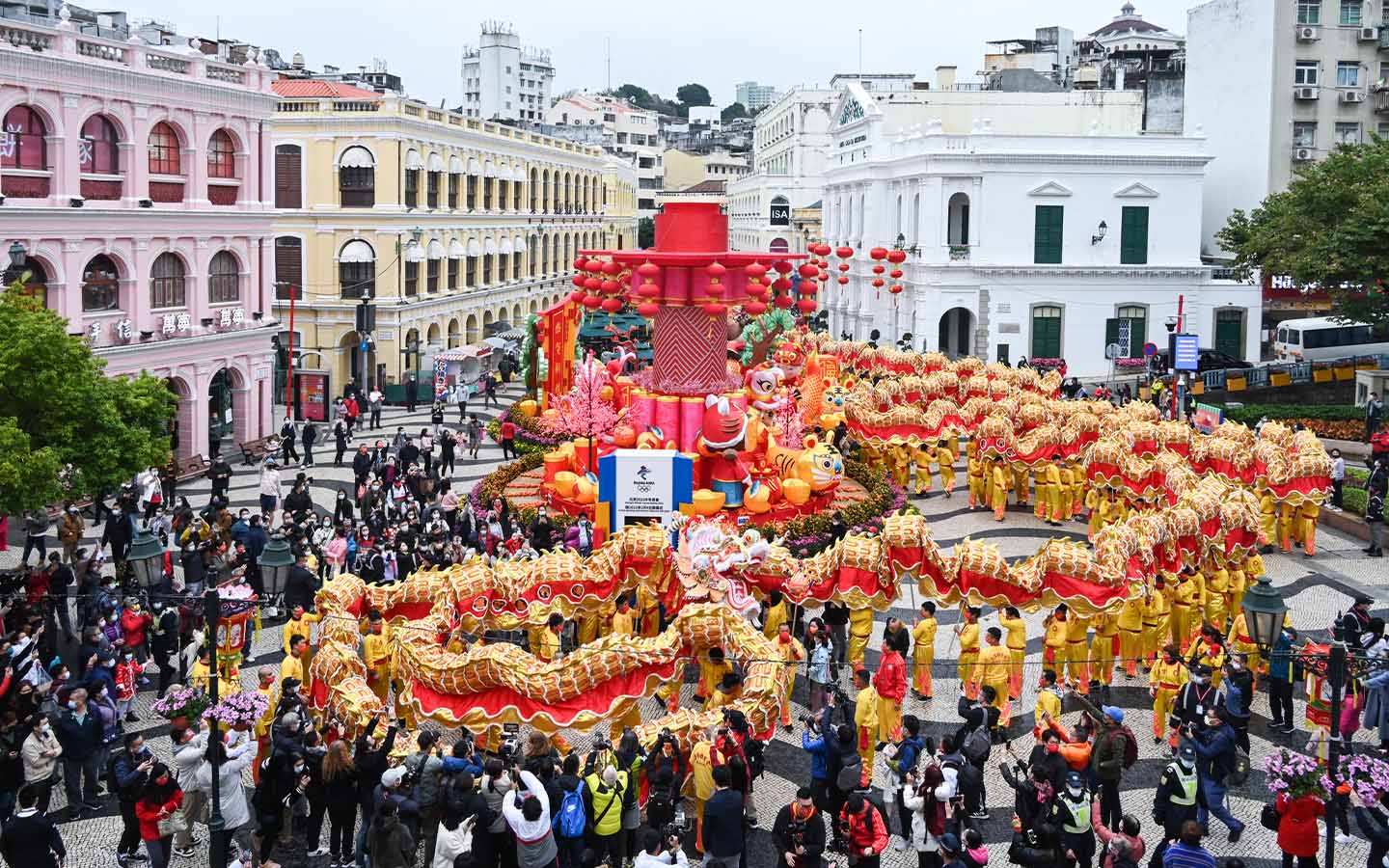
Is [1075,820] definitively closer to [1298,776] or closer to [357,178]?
[1298,776]

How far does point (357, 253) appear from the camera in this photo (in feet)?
150

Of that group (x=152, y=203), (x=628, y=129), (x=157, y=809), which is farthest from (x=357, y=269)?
(x=628, y=129)

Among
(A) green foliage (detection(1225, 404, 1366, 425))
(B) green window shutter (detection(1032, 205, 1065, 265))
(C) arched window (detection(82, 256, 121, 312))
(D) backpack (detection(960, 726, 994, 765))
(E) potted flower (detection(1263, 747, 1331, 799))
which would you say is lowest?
(D) backpack (detection(960, 726, 994, 765))

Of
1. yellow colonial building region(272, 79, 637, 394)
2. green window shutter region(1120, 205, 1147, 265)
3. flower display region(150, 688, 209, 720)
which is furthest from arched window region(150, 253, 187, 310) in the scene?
green window shutter region(1120, 205, 1147, 265)

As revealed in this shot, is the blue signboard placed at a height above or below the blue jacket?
above

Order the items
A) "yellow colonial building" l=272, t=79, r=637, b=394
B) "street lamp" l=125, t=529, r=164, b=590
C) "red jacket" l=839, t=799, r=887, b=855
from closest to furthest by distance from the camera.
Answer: "red jacket" l=839, t=799, r=887, b=855, "street lamp" l=125, t=529, r=164, b=590, "yellow colonial building" l=272, t=79, r=637, b=394

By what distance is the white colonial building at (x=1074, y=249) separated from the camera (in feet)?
150

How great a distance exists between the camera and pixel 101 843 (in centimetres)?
1272

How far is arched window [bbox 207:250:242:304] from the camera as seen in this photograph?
3350 cm

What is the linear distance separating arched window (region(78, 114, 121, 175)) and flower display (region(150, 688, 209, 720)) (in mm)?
19980

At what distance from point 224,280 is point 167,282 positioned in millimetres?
2274

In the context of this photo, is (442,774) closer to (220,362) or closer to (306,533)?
(306,533)

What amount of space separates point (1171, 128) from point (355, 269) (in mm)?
36963

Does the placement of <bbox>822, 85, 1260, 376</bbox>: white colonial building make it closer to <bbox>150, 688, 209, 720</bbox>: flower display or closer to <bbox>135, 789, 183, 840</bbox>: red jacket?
<bbox>150, 688, 209, 720</bbox>: flower display
